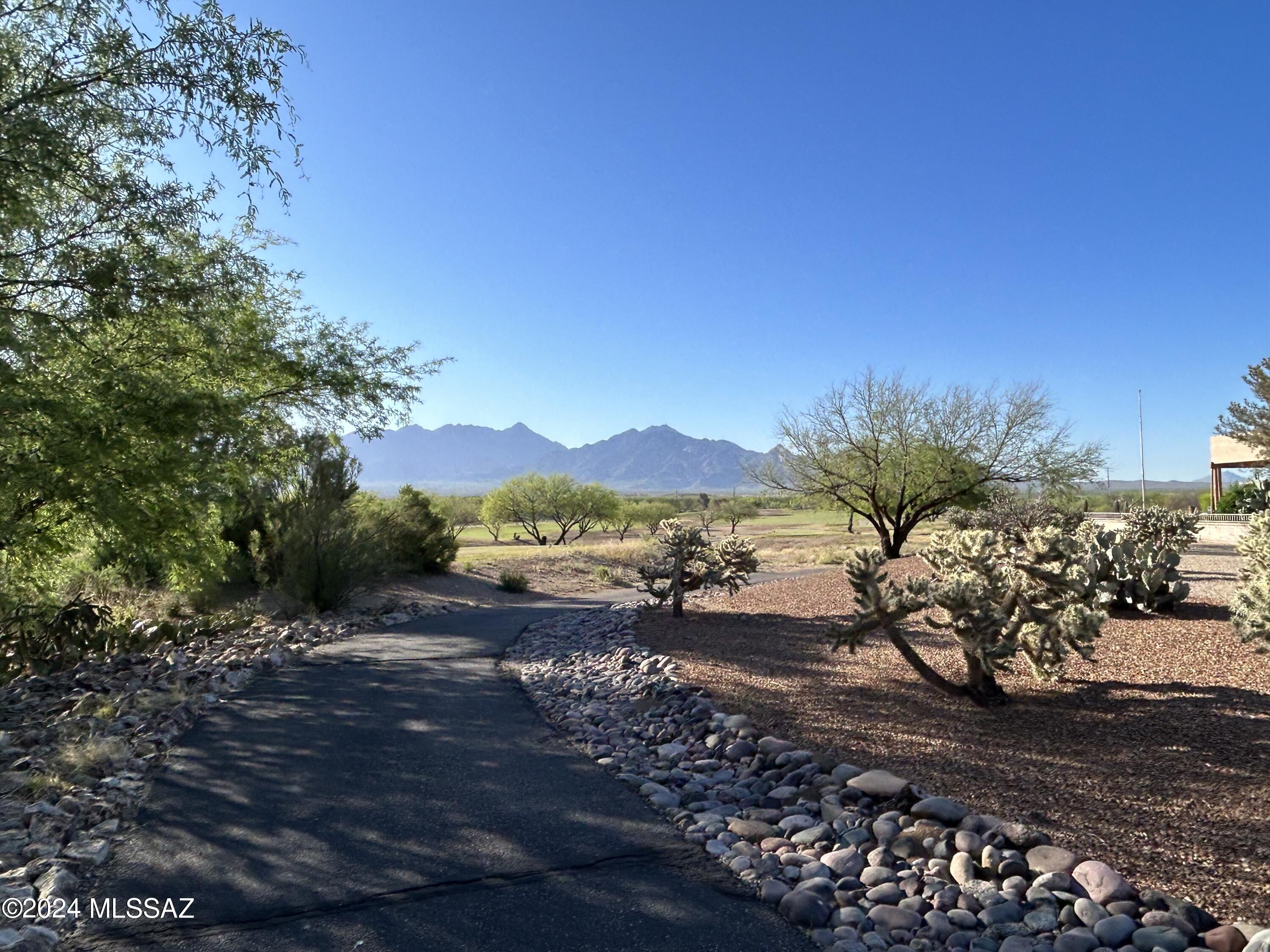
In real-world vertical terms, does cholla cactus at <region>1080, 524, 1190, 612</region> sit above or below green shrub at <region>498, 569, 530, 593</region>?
above

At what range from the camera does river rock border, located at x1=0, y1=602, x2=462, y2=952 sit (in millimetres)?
3986

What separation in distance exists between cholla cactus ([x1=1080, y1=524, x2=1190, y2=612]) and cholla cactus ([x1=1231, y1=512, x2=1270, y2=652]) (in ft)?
3.93

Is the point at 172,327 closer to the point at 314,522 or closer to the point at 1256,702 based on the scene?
the point at 314,522

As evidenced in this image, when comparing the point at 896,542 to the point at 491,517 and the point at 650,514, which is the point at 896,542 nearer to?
the point at 491,517

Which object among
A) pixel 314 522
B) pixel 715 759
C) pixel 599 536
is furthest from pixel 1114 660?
pixel 599 536

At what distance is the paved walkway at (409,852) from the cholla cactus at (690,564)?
5.53 metres

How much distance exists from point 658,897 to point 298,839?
7.03ft

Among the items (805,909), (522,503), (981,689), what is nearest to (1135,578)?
(981,689)

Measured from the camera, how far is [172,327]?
26.6ft

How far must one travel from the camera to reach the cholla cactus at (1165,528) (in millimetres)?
13852

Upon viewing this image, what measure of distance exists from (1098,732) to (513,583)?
57.0 ft

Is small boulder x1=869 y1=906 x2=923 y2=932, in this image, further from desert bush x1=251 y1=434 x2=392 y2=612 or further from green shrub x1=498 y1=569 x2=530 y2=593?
green shrub x1=498 y1=569 x2=530 y2=593

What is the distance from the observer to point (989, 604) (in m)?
6.05

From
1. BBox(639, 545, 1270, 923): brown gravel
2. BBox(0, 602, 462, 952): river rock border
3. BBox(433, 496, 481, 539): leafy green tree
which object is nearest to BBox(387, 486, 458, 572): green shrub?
BBox(0, 602, 462, 952): river rock border
